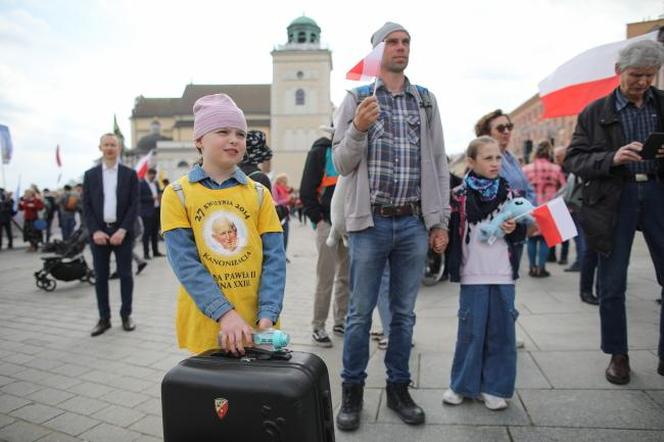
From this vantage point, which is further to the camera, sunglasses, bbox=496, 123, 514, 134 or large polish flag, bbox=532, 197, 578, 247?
sunglasses, bbox=496, 123, 514, 134

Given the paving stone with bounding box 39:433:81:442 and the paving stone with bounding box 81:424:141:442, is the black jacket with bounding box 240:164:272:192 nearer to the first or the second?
the paving stone with bounding box 81:424:141:442

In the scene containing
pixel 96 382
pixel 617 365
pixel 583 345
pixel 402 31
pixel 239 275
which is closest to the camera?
pixel 239 275

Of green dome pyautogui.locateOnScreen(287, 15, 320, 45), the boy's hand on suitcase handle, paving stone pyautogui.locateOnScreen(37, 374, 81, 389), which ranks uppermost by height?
green dome pyautogui.locateOnScreen(287, 15, 320, 45)

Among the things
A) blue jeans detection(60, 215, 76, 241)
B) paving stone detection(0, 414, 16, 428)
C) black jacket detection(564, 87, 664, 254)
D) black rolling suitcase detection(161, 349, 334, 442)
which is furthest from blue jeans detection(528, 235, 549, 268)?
blue jeans detection(60, 215, 76, 241)

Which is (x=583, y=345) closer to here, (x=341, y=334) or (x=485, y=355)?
(x=485, y=355)

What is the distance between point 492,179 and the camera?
305 centimetres

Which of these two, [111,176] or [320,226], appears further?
[111,176]

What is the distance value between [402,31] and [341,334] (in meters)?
2.94

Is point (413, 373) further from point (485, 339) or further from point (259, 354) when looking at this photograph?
point (259, 354)

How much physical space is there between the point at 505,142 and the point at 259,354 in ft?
9.51

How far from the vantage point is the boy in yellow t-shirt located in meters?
1.91

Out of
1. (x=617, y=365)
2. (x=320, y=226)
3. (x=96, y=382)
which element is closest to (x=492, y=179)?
(x=617, y=365)

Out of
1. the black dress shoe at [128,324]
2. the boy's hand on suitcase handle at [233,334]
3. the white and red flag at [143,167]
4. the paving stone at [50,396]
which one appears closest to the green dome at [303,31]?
the white and red flag at [143,167]

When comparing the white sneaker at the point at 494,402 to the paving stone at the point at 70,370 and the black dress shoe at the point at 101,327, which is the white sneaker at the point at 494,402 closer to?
the paving stone at the point at 70,370
